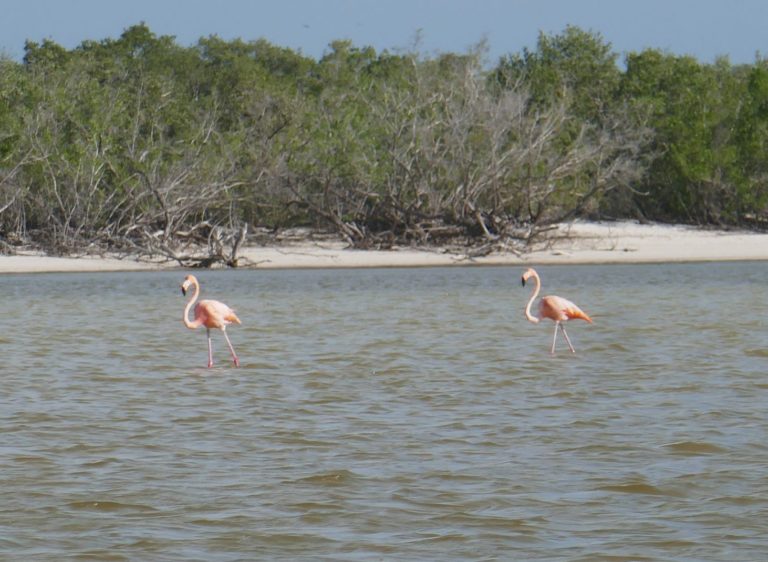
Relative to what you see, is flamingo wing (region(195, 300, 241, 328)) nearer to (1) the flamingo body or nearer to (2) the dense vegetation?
(1) the flamingo body

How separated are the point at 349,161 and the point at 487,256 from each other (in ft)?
15.2

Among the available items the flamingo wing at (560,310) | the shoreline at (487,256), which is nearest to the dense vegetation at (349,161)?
the shoreline at (487,256)

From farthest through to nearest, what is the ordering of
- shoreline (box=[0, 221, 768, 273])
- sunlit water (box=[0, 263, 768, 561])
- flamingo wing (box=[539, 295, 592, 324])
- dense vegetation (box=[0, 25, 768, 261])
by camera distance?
dense vegetation (box=[0, 25, 768, 261]), shoreline (box=[0, 221, 768, 273]), flamingo wing (box=[539, 295, 592, 324]), sunlit water (box=[0, 263, 768, 561])

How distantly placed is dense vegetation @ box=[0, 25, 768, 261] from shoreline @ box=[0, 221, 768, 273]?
2.15 ft

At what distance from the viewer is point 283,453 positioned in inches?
368

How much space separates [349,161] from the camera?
37531 mm

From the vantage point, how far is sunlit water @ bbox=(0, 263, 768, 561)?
6.91 meters

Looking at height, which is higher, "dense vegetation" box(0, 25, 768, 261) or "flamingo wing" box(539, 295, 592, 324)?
"dense vegetation" box(0, 25, 768, 261)

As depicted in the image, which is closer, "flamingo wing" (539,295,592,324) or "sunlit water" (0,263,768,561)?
"sunlit water" (0,263,768,561)

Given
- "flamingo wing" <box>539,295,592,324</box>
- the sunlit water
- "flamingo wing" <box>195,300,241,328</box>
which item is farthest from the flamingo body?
"flamingo wing" <box>539,295,592,324</box>

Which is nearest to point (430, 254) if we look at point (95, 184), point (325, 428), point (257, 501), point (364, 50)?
point (95, 184)

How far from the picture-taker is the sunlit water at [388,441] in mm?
6914

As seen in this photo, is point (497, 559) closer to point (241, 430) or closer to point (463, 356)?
point (241, 430)

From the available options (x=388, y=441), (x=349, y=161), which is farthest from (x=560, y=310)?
(x=349, y=161)
